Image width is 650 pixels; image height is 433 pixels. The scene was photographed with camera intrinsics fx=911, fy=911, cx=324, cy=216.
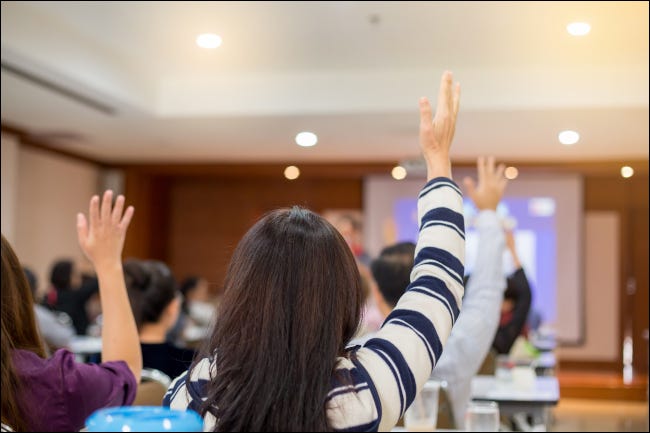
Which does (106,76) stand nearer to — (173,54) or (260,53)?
(173,54)

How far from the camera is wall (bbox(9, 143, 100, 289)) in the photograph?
25.7ft

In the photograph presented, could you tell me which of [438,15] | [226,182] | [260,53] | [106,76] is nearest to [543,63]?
[438,15]

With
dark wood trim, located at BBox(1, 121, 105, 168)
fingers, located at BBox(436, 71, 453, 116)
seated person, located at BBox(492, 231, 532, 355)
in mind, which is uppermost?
dark wood trim, located at BBox(1, 121, 105, 168)

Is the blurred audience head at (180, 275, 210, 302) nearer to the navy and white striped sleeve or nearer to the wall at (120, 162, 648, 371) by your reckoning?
the wall at (120, 162, 648, 371)

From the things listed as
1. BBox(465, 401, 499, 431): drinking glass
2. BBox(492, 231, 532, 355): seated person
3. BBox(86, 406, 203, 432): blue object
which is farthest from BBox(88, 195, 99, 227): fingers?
BBox(492, 231, 532, 355): seated person

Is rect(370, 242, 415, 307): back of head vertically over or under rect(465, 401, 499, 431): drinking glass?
over

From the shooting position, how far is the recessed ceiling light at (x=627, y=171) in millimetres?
3740

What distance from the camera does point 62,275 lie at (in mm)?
6258

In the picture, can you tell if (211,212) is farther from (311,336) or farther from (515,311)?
(311,336)

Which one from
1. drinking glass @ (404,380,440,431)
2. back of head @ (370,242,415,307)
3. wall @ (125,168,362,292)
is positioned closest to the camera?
drinking glass @ (404,380,440,431)

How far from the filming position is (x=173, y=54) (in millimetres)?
5617

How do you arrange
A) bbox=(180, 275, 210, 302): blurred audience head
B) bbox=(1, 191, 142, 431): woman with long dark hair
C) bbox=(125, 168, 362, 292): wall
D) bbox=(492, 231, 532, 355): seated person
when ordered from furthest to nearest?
bbox=(125, 168, 362, 292): wall, bbox=(180, 275, 210, 302): blurred audience head, bbox=(492, 231, 532, 355): seated person, bbox=(1, 191, 142, 431): woman with long dark hair

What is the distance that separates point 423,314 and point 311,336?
0.47ft

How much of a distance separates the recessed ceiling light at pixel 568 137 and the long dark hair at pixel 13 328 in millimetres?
4093
